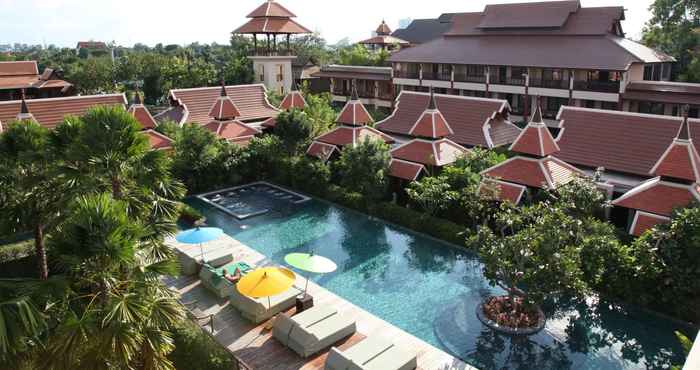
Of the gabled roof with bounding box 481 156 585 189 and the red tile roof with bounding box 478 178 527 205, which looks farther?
the gabled roof with bounding box 481 156 585 189

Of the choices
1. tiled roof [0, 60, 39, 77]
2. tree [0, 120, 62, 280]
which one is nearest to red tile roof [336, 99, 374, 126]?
tree [0, 120, 62, 280]

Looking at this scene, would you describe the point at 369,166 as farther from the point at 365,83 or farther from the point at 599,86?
the point at 365,83

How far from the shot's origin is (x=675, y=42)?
41.8 meters

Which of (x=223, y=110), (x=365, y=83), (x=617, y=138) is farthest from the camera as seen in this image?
(x=365, y=83)

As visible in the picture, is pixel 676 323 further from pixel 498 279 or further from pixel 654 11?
pixel 654 11

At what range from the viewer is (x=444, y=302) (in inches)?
603

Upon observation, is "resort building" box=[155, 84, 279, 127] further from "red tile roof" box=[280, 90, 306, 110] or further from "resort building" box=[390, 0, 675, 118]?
"resort building" box=[390, 0, 675, 118]

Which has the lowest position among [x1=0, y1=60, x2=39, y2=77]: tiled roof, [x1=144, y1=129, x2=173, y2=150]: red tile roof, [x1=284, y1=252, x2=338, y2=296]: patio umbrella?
[x1=284, y1=252, x2=338, y2=296]: patio umbrella

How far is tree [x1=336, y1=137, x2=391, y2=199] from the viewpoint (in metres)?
22.2

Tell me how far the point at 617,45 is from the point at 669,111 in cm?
555

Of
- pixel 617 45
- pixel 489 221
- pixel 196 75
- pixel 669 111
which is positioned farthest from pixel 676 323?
pixel 196 75

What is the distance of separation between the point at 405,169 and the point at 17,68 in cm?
4768

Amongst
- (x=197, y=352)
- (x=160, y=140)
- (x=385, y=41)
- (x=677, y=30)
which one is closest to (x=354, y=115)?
(x=160, y=140)

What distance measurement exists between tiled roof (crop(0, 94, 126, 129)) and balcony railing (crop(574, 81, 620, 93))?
2803 centimetres
